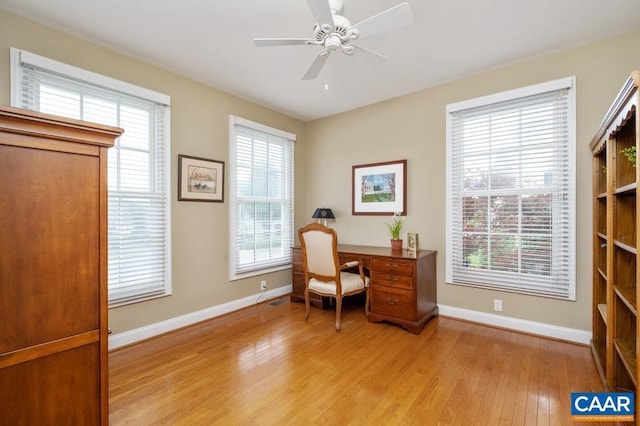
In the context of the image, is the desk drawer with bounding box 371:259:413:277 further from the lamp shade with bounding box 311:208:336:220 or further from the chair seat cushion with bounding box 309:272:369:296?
the lamp shade with bounding box 311:208:336:220

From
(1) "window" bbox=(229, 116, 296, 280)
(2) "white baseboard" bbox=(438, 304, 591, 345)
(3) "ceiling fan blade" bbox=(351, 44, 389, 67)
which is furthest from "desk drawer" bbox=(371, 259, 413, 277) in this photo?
(3) "ceiling fan blade" bbox=(351, 44, 389, 67)

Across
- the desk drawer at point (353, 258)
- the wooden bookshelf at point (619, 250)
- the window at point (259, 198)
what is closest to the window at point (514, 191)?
the wooden bookshelf at point (619, 250)

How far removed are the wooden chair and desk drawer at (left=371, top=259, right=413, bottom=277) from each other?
0.56 feet

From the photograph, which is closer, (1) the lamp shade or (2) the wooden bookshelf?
(2) the wooden bookshelf

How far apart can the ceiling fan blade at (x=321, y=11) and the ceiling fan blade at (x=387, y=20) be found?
0.22 m

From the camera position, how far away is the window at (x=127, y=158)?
233 centimetres

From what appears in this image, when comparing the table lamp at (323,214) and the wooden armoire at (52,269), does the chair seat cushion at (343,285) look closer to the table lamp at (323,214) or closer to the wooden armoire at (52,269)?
the table lamp at (323,214)

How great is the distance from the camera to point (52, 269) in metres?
1.04

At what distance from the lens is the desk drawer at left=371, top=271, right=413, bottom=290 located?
302 centimetres

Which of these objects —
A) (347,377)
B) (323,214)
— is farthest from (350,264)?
(347,377)

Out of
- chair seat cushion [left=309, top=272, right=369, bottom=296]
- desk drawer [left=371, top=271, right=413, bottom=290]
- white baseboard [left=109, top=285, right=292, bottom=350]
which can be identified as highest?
desk drawer [left=371, top=271, right=413, bottom=290]

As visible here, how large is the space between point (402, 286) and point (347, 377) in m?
1.18

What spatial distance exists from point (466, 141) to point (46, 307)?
363cm

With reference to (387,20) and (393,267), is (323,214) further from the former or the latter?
(387,20)
